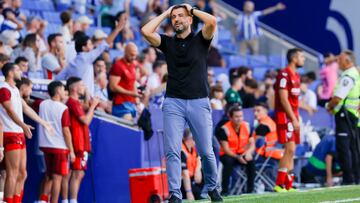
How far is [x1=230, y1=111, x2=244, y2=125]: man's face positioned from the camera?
1607 centimetres

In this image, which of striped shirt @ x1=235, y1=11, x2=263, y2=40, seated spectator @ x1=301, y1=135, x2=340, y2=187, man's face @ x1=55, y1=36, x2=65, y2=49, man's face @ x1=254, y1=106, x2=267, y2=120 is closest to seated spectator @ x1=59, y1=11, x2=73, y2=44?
man's face @ x1=55, y1=36, x2=65, y2=49

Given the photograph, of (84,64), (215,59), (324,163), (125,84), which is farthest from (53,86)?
(215,59)

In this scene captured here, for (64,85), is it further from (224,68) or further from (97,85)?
(224,68)

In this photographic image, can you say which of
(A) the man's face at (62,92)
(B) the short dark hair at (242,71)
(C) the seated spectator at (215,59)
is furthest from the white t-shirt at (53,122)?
(C) the seated spectator at (215,59)

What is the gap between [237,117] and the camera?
16.1 metres

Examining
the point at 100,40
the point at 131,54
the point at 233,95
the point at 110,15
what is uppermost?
the point at 110,15

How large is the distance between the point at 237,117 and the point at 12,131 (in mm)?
4815

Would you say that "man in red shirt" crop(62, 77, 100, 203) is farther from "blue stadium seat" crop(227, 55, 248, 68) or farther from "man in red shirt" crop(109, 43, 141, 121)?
"blue stadium seat" crop(227, 55, 248, 68)

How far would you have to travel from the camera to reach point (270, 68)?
2411 centimetres

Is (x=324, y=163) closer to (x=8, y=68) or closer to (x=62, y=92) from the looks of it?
(x=62, y=92)

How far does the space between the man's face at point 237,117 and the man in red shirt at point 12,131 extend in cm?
458

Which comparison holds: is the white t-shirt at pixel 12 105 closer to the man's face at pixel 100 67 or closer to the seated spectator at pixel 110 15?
the man's face at pixel 100 67

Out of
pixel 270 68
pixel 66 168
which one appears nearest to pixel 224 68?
pixel 270 68

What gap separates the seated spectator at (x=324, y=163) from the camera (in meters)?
17.4
